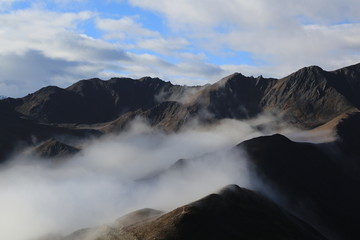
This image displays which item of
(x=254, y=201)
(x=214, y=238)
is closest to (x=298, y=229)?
(x=254, y=201)

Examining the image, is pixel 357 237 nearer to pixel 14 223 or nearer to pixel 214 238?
pixel 214 238

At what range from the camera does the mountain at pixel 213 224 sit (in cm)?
12062

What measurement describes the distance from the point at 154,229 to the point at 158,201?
68326 millimetres

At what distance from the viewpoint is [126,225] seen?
136875mm

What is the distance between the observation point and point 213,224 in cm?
12506

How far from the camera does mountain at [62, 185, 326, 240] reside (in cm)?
12062

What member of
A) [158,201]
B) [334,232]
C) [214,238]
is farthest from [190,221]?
[334,232]

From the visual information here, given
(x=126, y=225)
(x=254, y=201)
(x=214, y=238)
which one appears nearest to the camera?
(x=214, y=238)

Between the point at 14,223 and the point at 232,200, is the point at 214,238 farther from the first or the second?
the point at 14,223

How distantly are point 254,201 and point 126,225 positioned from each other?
137 feet

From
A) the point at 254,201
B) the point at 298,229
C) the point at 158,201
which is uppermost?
the point at 158,201

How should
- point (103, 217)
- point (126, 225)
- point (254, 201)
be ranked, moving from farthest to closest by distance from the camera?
point (103, 217)
point (254, 201)
point (126, 225)

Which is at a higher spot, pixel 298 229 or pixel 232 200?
pixel 232 200

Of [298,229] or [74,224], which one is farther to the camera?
[74,224]
